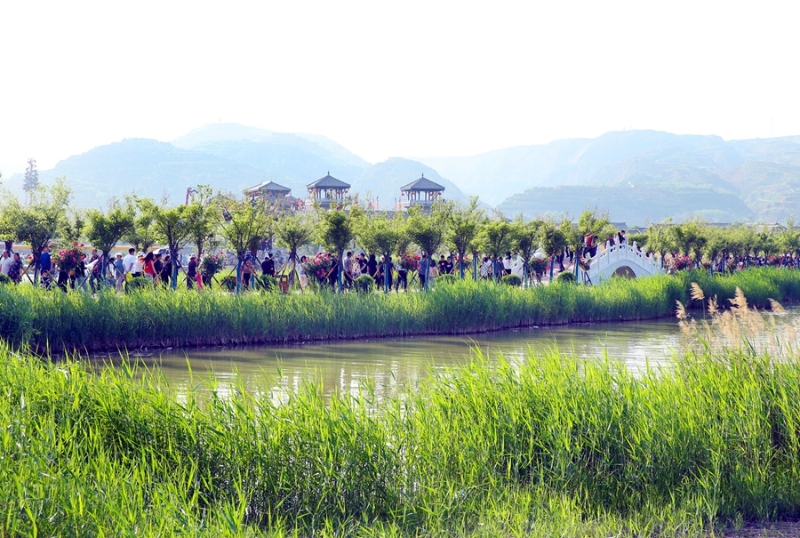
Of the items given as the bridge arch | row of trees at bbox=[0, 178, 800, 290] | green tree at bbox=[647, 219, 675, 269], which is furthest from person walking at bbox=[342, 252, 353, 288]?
green tree at bbox=[647, 219, 675, 269]

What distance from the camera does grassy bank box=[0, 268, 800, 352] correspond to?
16.8 meters

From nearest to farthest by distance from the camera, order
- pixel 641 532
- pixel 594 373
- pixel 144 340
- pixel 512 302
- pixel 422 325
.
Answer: pixel 641 532 → pixel 594 373 → pixel 144 340 → pixel 422 325 → pixel 512 302

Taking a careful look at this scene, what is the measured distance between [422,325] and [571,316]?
6.80 metres

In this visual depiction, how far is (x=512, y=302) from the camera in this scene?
2517 cm

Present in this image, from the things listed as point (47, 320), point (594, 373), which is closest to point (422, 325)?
point (47, 320)

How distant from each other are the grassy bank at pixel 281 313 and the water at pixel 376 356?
0.55m

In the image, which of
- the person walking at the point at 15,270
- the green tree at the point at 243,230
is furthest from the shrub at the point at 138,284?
the person walking at the point at 15,270

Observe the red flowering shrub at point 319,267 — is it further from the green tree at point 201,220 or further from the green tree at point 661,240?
the green tree at point 661,240

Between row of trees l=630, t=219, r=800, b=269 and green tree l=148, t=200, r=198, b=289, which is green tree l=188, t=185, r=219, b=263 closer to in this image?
green tree l=148, t=200, r=198, b=289

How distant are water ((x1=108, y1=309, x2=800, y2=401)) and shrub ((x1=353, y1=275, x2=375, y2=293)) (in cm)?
283

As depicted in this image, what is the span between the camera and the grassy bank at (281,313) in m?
16.8

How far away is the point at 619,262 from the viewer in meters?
40.0

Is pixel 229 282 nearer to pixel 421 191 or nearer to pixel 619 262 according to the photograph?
pixel 619 262

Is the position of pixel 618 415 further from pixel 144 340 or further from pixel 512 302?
pixel 512 302
